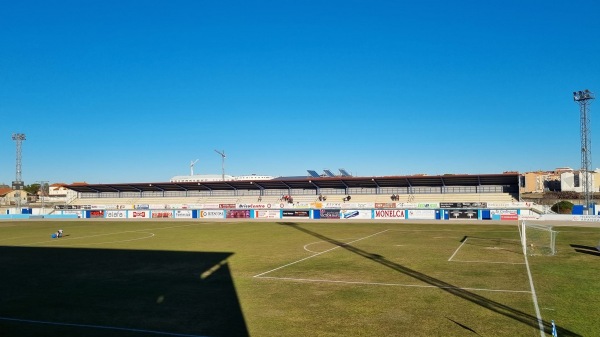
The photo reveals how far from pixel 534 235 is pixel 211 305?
106 ft

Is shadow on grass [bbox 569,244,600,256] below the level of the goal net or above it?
below

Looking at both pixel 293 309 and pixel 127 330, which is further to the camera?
pixel 293 309

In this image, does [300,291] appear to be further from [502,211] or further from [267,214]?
[267,214]

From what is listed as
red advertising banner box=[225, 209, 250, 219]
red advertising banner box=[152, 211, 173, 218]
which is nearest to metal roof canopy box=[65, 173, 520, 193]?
red advertising banner box=[225, 209, 250, 219]

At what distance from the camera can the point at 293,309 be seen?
16.6 metres

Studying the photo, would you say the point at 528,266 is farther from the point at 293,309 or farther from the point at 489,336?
the point at 293,309

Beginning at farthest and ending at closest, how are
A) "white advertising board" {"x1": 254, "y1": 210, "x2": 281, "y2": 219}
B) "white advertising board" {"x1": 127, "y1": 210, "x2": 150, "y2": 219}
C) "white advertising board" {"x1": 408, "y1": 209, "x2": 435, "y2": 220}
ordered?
"white advertising board" {"x1": 127, "y1": 210, "x2": 150, "y2": 219} → "white advertising board" {"x1": 254, "y1": 210, "x2": 281, "y2": 219} → "white advertising board" {"x1": 408, "y1": 209, "x2": 435, "y2": 220}

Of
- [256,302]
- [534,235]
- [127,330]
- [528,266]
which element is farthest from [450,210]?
[127,330]

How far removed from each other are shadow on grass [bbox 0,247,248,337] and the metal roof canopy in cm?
6083

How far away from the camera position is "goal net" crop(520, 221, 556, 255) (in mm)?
31219

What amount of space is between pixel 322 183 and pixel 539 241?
199 feet

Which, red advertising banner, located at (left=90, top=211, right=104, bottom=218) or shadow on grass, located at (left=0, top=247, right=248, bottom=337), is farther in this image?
red advertising banner, located at (left=90, top=211, right=104, bottom=218)

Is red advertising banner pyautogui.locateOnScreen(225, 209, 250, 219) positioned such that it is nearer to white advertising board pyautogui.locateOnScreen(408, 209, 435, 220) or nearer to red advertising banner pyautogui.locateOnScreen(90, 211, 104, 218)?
red advertising banner pyautogui.locateOnScreen(90, 211, 104, 218)

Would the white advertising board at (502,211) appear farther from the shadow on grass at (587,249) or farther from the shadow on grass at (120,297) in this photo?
the shadow on grass at (120,297)
